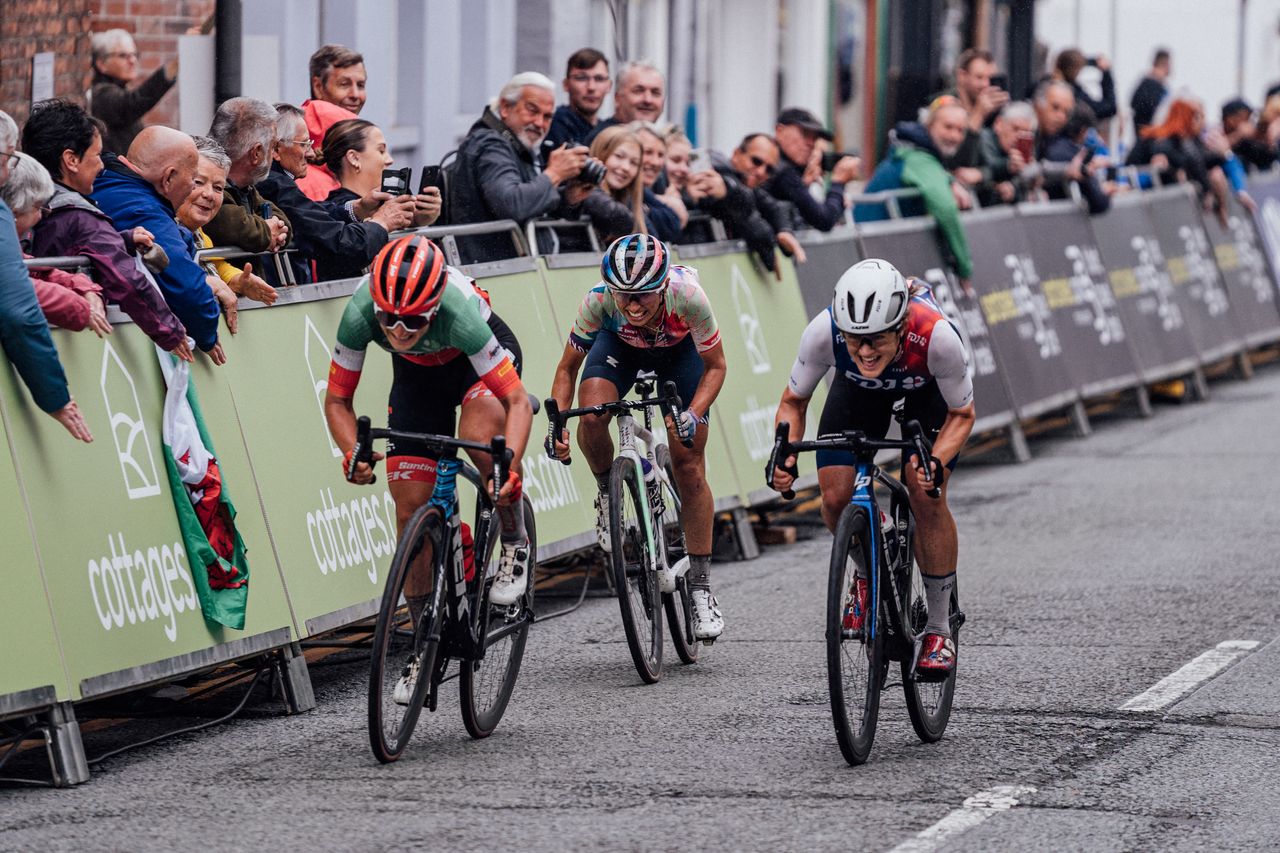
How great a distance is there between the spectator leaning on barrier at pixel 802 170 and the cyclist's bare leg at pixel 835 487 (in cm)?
619

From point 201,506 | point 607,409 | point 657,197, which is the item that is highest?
point 657,197

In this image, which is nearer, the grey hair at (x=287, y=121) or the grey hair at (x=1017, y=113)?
the grey hair at (x=287, y=121)

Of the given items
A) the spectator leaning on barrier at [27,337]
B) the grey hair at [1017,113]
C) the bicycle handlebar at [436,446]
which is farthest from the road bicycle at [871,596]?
the grey hair at [1017,113]

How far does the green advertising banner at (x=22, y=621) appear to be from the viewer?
6.92 meters

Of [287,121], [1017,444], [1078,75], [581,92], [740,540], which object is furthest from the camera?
[1078,75]

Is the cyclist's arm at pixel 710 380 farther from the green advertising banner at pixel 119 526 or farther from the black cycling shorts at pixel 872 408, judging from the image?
the green advertising banner at pixel 119 526

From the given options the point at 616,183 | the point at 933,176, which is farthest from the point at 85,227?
Answer: the point at 933,176

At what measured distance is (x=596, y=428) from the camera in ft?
29.6

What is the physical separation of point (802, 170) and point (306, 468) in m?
5.98

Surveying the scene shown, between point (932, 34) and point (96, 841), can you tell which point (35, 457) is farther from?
point (932, 34)

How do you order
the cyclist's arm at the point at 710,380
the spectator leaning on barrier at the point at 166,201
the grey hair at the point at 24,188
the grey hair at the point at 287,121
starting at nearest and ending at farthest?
1. the grey hair at the point at 24,188
2. the spectator leaning on barrier at the point at 166,201
3. the cyclist's arm at the point at 710,380
4. the grey hair at the point at 287,121

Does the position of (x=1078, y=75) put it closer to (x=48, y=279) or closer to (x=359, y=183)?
(x=359, y=183)

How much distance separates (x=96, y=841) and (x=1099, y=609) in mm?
5368

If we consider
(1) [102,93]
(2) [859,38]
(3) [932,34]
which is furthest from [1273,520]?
(3) [932,34]
